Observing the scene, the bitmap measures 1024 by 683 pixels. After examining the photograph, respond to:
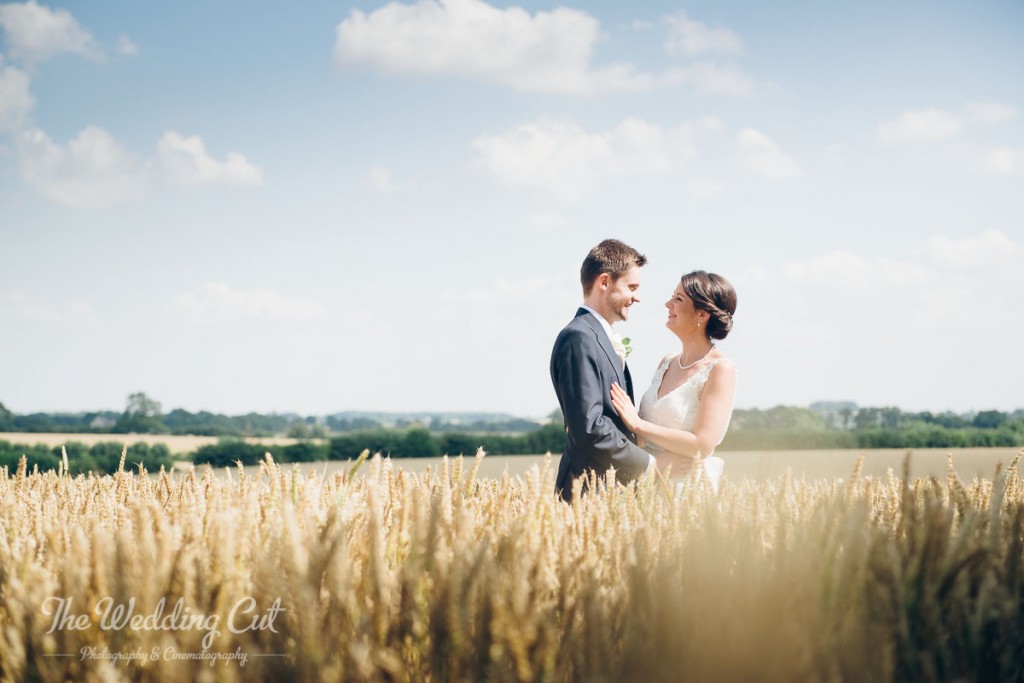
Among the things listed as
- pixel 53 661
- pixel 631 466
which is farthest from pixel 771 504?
pixel 53 661

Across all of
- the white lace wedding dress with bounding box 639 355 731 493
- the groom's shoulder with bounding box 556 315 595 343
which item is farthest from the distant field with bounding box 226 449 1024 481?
the groom's shoulder with bounding box 556 315 595 343

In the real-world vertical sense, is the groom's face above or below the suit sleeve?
above

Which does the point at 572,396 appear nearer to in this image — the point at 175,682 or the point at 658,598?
the point at 658,598

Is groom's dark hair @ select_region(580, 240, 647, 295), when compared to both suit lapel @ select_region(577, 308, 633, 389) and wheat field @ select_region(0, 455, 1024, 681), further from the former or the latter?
wheat field @ select_region(0, 455, 1024, 681)

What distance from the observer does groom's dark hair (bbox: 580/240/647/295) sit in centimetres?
662

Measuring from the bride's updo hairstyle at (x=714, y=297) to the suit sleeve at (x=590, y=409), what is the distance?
1080mm

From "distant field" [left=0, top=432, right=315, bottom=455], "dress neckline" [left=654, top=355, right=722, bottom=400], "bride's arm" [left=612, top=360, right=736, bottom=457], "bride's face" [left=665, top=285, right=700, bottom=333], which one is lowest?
"distant field" [left=0, top=432, right=315, bottom=455]

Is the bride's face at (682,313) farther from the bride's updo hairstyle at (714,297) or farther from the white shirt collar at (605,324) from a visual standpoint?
the white shirt collar at (605,324)

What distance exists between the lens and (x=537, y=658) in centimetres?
254

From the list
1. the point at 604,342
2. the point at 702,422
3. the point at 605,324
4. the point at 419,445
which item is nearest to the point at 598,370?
the point at 604,342

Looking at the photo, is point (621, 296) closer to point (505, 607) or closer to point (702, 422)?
point (702, 422)

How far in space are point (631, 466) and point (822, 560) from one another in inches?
126

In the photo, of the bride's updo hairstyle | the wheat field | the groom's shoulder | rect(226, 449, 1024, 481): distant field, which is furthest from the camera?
the bride's updo hairstyle

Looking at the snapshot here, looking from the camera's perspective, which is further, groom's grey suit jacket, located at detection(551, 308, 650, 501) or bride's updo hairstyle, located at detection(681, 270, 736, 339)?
bride's updo hairstyle, located at detection(681, 270, 736, 339)
